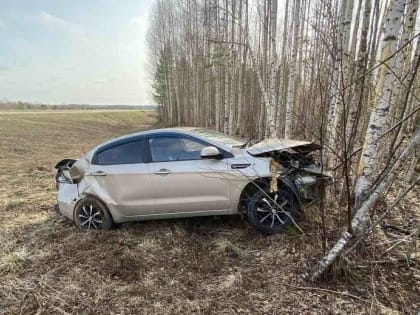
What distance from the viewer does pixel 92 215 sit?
15.6ft

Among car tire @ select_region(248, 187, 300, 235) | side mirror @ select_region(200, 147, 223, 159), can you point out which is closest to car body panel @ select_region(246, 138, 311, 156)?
side mirror @ select_region(200, 147, 223, 159)

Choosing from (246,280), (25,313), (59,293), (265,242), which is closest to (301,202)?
(265,242)

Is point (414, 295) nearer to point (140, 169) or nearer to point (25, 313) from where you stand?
point (140, 169)

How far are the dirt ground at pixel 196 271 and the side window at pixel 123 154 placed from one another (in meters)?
1.12

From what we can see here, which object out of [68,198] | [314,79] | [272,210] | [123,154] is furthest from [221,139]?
[314,79]

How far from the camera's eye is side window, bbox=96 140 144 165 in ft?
14.9

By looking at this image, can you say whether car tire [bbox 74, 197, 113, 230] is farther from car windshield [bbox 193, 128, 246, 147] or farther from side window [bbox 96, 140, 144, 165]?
car windshield [bbox 193, 128, 246, 147]

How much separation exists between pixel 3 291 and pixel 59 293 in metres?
0.68

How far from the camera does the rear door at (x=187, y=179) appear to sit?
→ 4215 mm

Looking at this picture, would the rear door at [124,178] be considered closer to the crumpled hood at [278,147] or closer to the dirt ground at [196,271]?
the dirt ground at [196,271]

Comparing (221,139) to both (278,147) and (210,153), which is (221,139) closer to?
(210,153)

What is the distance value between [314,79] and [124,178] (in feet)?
16.8

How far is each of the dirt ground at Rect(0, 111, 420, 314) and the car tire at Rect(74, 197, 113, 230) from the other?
Answer: 15cm

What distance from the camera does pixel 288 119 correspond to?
827cm
